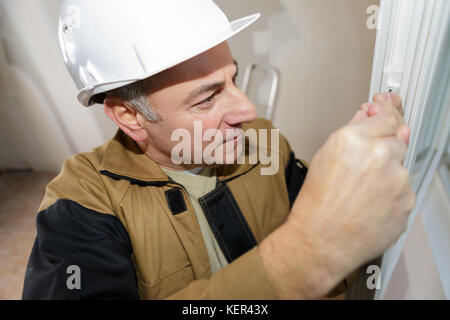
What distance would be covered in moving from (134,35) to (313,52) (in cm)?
117

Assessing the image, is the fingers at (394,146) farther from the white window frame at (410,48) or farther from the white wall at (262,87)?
the white wall at (262,87)

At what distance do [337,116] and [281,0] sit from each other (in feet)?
2.27

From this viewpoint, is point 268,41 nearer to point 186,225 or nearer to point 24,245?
point 186,225

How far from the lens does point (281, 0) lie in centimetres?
153

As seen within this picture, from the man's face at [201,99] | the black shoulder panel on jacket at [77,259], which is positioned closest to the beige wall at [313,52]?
the man's face at [201,99]

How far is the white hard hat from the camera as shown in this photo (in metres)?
0.69

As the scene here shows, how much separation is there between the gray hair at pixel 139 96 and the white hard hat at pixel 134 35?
0.04 meters

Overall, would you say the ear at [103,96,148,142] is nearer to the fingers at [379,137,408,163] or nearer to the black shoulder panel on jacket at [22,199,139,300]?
the black shoulder panel on jacket at [22,199,139,300]

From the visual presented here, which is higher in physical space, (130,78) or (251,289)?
(130,78)

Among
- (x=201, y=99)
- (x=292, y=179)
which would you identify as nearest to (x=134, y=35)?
(x=201, y=99)

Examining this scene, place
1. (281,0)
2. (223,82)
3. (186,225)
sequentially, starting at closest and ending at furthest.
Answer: (223,82) < (186,225) < (281,0)

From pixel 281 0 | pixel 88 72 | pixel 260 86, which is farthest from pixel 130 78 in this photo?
pixel 260 86

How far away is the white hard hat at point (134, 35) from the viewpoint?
69 cm
